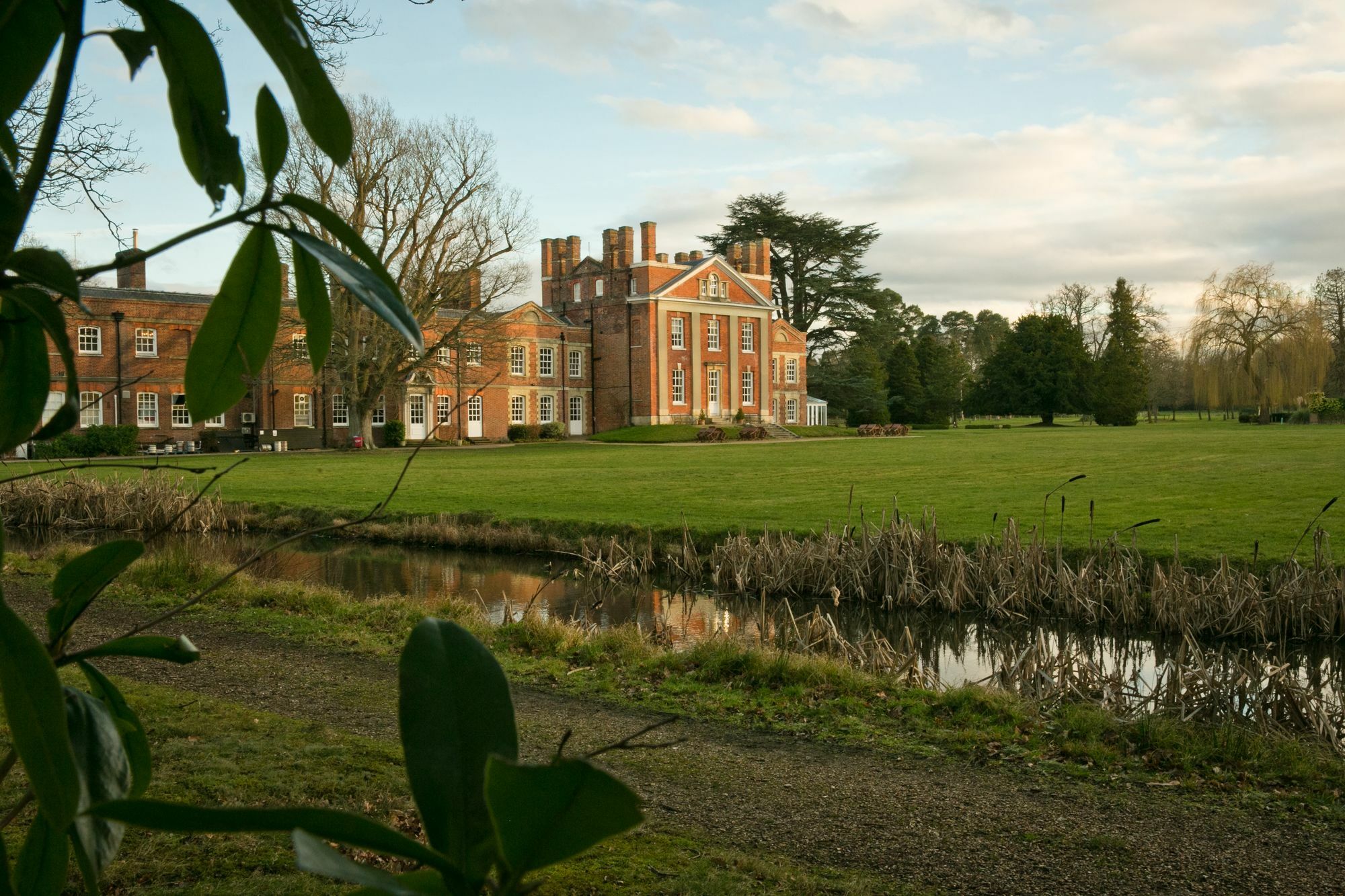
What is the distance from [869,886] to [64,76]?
3630 millimetres

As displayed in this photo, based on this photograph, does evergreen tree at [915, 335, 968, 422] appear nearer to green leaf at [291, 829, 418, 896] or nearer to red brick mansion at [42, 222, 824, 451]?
red brick mansion at [42, 222, 824, 451]

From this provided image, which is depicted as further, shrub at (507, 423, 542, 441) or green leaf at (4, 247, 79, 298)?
Result: shrub at (507, 423, 542, 441)

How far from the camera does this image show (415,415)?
45.8 metres

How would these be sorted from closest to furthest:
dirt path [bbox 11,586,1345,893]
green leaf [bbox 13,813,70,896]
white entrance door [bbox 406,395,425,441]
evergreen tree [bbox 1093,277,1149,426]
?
1. green leaf [bbox 13,813,70,896]
2. dirt path [bbox 11,586,1345,893]
3. white entrance door [bbox 406,395,425,441]
4. evergreen tree [bbox 1093,277,1149,426]

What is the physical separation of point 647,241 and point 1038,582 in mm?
40510

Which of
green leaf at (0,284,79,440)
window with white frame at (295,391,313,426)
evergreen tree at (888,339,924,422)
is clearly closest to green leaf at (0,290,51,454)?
green leaf at (0,284,79,440)

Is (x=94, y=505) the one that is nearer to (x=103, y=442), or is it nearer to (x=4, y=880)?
(x=103, y=442)

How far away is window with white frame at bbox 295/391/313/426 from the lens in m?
42.1

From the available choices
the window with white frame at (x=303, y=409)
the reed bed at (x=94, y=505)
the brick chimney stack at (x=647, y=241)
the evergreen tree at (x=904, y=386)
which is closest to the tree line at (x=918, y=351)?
the evergreen tree at (x=904, y=386)

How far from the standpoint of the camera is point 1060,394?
214 feet

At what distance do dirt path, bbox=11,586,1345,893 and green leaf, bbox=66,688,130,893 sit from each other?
2.92m

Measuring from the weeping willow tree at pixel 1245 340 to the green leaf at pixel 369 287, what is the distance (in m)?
60.4

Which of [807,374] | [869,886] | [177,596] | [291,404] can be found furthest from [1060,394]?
[869,886]

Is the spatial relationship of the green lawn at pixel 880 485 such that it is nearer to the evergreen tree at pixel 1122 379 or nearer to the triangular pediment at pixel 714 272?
the triangular pediment at pixel 714 272
